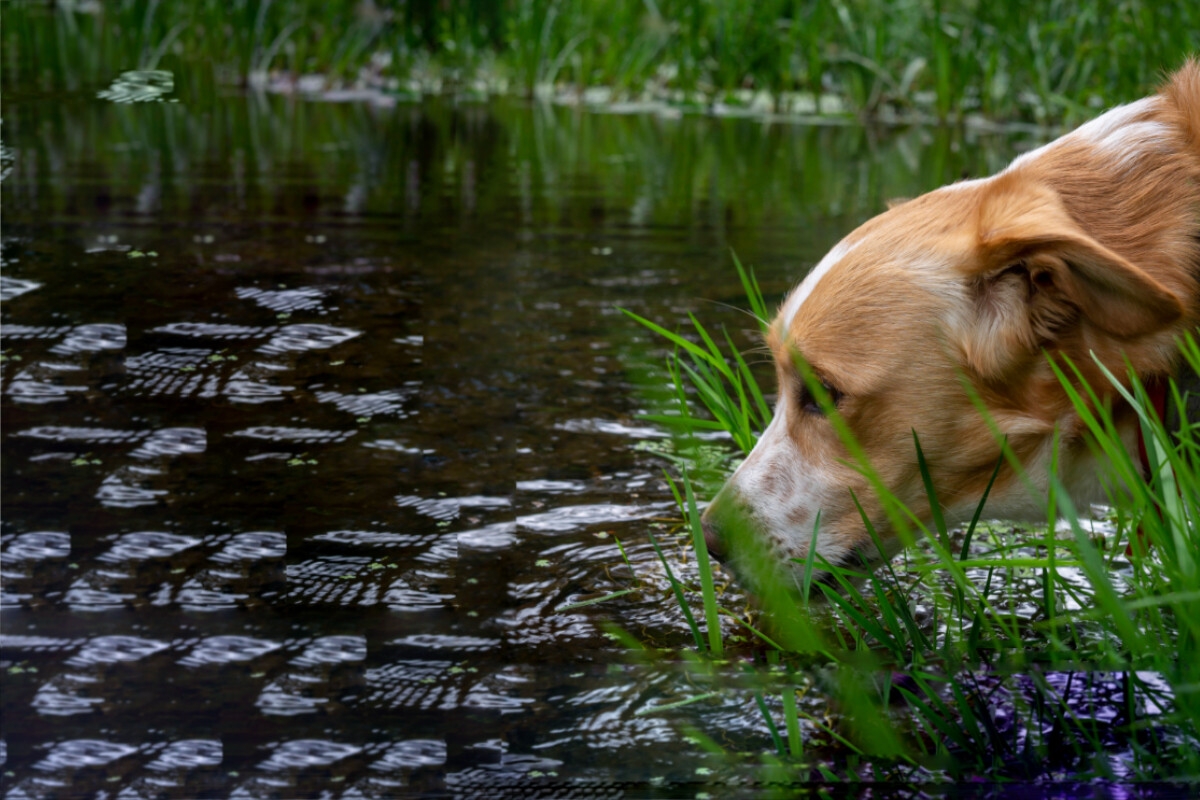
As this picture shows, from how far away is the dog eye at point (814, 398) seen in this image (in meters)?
2.63

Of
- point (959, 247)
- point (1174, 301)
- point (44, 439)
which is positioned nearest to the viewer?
point (1174, 301)

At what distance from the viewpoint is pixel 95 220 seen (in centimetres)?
625

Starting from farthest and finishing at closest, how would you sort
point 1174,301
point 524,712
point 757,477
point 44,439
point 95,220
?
1. point 95,220
2. point 44,439
3. point 757,477
4. point 524,712
5. point 1174,301

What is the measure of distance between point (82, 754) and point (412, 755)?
58 cm

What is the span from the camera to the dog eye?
2.63m

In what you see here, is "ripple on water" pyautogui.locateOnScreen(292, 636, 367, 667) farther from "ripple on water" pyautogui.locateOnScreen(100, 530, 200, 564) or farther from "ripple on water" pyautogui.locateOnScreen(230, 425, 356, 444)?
"ripple on water" pyautogui.locateOnScreen(230, 425, 356, 444)

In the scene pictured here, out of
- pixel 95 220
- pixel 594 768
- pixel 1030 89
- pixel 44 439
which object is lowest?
pixel 594 768

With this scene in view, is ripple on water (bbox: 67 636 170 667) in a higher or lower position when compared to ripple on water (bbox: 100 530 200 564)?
lower

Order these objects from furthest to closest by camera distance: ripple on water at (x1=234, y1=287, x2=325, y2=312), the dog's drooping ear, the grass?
ripple on water at (x1=234, y1=287, x2=325, y2=312)
the dog's drooping ear
the grass

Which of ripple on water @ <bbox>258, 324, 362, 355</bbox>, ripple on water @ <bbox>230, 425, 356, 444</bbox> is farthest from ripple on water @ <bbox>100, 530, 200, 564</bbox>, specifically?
ripple on water @ <bbox>258, 324, 362, 355</bbox>

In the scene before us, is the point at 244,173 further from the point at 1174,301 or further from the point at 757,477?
the point at 1174,301

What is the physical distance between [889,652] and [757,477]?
0.51m

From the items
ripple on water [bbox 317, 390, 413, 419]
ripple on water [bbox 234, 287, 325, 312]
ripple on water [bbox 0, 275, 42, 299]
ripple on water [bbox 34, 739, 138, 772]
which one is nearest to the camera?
ripple on water [bbox 34, 739, 138, 772]

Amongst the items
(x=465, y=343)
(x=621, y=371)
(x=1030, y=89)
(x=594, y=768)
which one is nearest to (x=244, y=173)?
(x=465, y=343)
